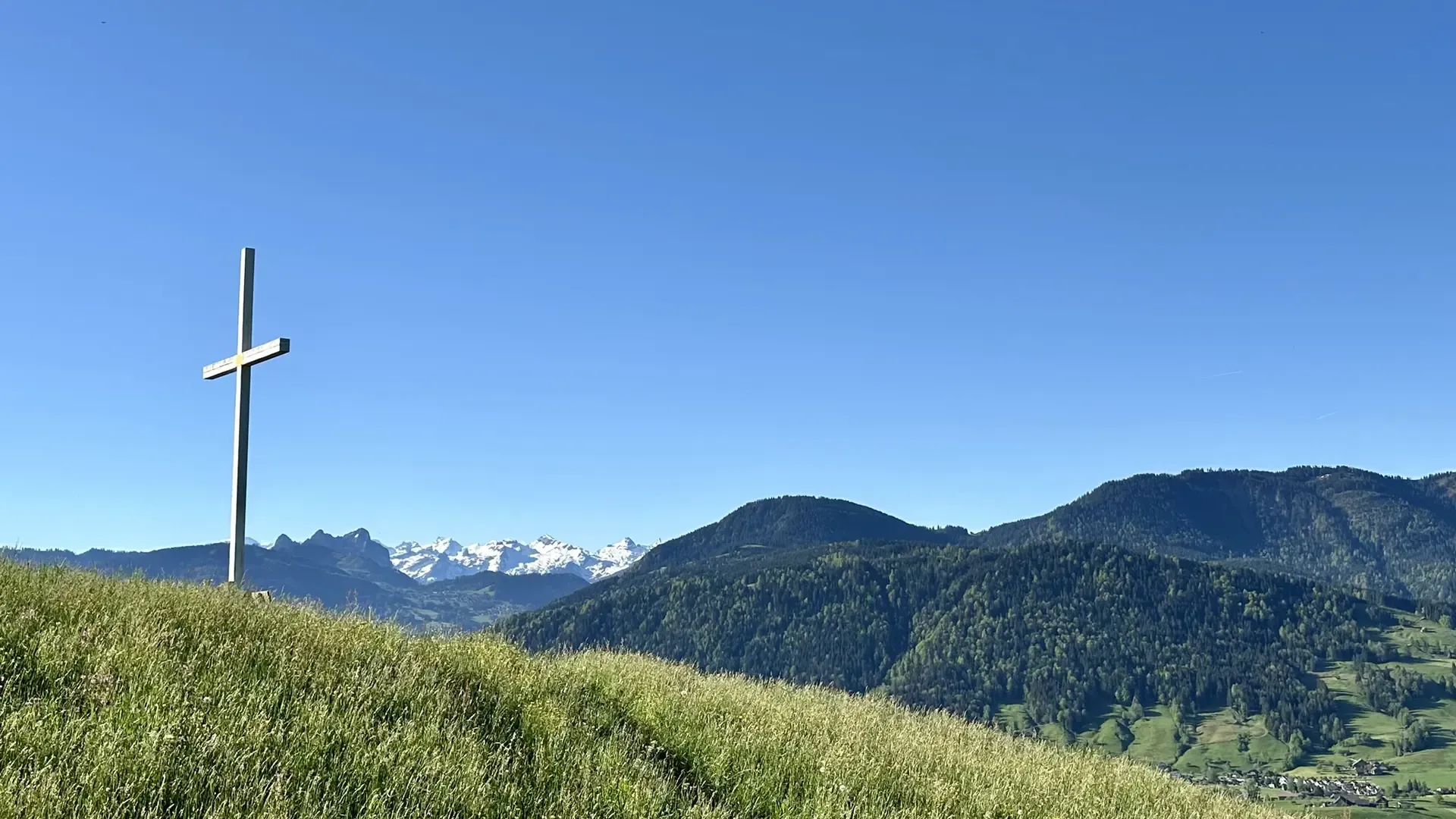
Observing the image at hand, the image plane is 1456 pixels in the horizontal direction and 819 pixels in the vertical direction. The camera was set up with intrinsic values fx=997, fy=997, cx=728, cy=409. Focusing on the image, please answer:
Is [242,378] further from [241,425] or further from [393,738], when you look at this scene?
[393,738]

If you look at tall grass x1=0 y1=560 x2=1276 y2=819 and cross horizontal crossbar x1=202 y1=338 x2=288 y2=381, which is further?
cross horizontal crossbar x1=202 y1=338 x2=288 y2=381

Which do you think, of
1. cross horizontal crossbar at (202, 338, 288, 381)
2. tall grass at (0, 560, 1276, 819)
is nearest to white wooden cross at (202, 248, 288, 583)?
cross horizontal crossbar at (202, 338, 288, 381)

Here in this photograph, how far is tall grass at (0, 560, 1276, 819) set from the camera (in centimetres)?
623

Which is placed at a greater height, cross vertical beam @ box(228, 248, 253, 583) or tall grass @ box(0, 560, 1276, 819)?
cross vertical beam @ box(228, 248, 253, 583)

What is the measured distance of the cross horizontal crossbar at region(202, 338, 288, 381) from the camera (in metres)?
13.7

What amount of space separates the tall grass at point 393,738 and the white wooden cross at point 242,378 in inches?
127

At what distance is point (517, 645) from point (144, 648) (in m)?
5.72

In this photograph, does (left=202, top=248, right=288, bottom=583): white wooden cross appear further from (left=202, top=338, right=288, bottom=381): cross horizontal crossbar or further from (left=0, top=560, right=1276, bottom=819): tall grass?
(left=0, top=560, right=1276, bottom=819): tall grass

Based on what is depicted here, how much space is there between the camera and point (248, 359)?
46.6 feet

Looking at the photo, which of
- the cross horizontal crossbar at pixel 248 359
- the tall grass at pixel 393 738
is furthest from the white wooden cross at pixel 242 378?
the tall grass at pixel 393 738

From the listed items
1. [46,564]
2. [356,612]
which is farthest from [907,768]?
[46,564]

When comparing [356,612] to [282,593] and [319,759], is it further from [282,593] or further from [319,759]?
[319,759]

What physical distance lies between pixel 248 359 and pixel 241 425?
952 millimetres

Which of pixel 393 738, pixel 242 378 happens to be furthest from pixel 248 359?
pixel 393 738
